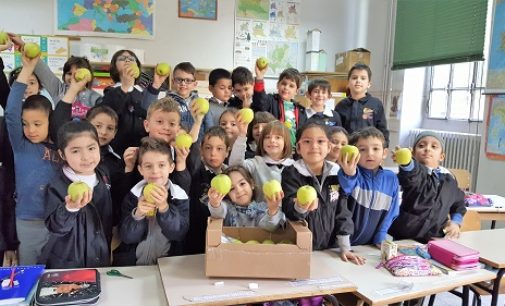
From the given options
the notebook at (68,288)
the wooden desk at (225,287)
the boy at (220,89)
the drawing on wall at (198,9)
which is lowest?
the wooden desk at (225,287)

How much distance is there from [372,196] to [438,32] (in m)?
3.99

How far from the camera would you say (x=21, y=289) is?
1509 millimetres

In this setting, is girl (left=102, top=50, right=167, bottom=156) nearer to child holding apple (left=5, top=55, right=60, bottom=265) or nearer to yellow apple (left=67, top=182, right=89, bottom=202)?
child holding apple (left=5, top=55, right=60, bottom=265)

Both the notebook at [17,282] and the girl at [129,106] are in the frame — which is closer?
the notebook at [17,282]

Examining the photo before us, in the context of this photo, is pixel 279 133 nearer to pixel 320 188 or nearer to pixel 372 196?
pixel 320 188

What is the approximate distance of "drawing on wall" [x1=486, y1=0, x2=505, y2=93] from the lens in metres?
4.24

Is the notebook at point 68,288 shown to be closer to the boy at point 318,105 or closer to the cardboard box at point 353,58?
the boy at point 318,105

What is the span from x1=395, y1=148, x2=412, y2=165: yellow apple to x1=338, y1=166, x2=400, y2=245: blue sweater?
174 millimetres

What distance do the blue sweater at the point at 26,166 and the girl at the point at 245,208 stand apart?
960 mm

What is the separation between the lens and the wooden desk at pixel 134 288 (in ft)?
5.01

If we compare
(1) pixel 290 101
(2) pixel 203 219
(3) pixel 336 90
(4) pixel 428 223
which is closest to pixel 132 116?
(2) pixel 203 219

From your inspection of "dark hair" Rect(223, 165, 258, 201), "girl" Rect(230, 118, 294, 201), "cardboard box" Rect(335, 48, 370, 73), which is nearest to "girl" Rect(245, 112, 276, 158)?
"girl" Rect(230, 118, 294, 201)

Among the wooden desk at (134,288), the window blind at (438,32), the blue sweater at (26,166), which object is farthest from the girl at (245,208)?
the window blind at (438,32)

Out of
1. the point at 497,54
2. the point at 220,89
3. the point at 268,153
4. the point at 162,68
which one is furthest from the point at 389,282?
the point at 497,54
